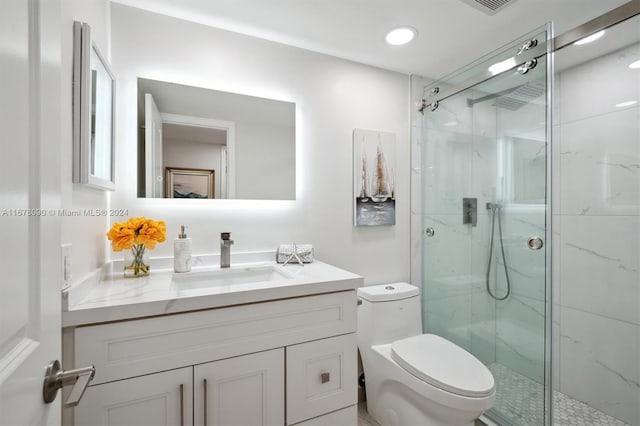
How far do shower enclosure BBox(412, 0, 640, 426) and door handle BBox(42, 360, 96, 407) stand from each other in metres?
1.75

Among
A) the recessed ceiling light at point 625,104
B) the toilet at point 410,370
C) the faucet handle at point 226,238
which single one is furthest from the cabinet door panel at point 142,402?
the recessed ceiling light at point 625,104

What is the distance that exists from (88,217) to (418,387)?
62.1 inches

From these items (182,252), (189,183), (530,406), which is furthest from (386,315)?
(189,183)

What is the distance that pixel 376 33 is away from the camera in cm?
167

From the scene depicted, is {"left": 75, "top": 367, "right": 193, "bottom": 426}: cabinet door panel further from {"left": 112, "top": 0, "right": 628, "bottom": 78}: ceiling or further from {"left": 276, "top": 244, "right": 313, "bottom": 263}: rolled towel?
{"left": 112, "top": 0, "right": 628, "bottom": 78}: ceiling

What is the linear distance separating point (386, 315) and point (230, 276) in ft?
3.00

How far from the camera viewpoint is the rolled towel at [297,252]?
5.52 feet

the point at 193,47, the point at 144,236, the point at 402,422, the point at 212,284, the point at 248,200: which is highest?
the point at 193,47

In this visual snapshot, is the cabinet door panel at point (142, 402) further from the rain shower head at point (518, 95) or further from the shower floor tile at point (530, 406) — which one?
the rain shower head at point (518, 95)

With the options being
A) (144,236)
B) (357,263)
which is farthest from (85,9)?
(357,263)

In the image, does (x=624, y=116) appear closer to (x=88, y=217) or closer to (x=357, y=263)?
(x=357, y=263)

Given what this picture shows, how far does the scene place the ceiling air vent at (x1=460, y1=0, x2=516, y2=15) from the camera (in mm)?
1338

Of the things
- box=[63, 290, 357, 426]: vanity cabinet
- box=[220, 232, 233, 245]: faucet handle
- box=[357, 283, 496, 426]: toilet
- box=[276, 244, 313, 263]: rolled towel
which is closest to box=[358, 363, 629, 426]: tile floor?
box=[357, 283, 496, 426]: toilet

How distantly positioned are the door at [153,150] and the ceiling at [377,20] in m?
0.48
